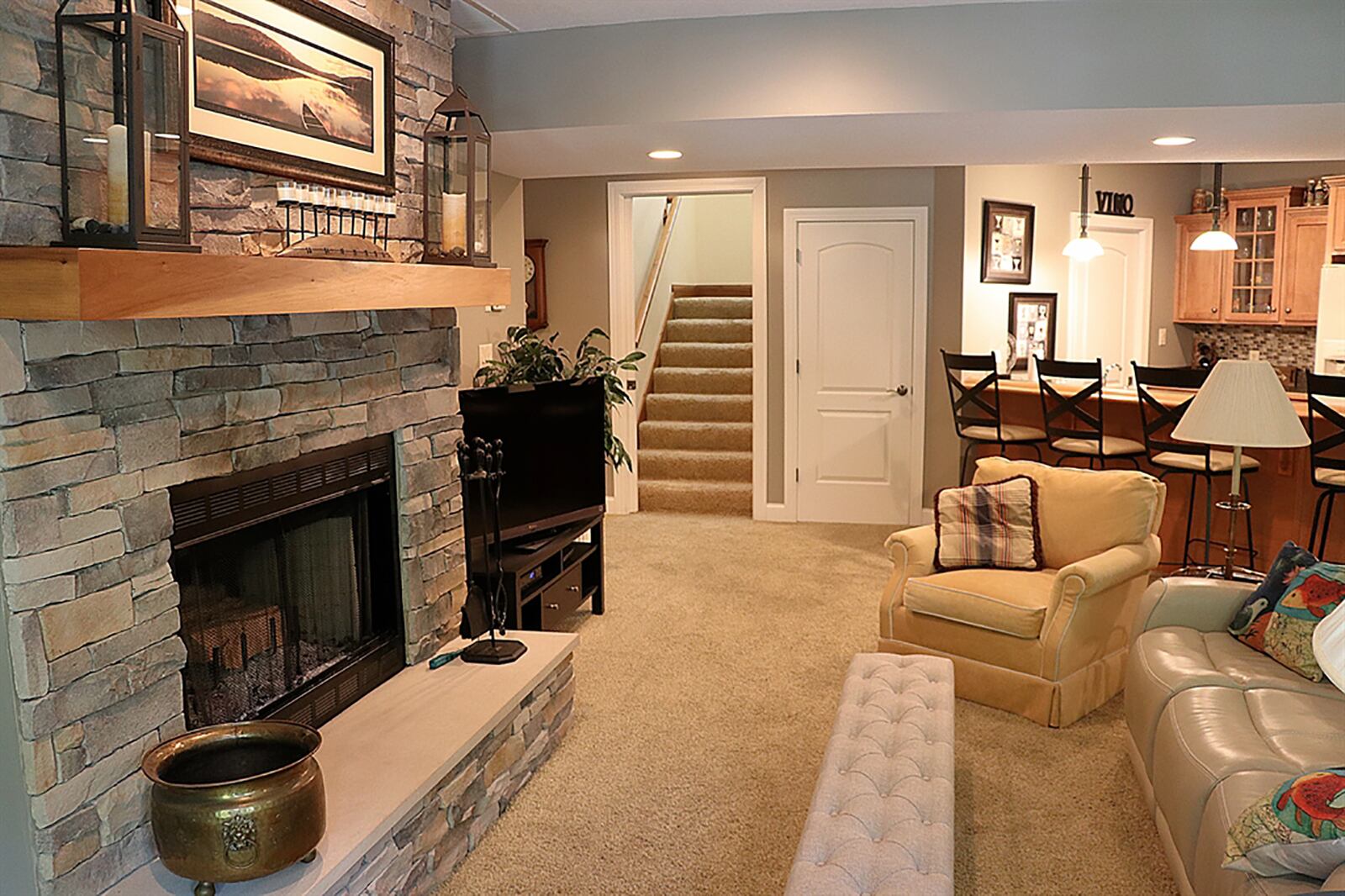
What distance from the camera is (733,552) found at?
632 centimetres

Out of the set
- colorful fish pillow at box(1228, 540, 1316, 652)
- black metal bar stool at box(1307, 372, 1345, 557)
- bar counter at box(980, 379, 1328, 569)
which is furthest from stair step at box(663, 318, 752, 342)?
colorful fish pillow at box(1228, 540, 1316, 652)

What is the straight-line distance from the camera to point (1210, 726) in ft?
8.98

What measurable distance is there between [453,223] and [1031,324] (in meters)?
5.35

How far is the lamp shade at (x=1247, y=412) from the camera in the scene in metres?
3.81

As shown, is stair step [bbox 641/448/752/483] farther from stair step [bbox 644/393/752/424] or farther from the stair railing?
the stair railing

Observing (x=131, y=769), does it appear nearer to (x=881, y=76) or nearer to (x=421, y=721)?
(x=421, y=721)

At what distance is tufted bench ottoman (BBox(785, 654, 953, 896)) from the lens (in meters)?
2.15

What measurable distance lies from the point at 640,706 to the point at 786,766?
2.33 feet

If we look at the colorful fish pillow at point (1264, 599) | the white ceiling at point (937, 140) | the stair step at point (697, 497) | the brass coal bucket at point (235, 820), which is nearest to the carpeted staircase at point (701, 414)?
the stair step at point (697, 497)

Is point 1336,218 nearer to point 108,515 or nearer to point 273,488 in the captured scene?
point 273,488

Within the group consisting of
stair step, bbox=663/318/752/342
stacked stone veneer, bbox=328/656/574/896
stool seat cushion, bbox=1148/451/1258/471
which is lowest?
stacked stone veneer, bbox=328/656/574/896

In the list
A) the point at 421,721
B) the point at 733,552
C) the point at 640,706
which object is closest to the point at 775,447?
the point at 733,552

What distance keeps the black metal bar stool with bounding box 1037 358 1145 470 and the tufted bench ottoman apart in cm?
272

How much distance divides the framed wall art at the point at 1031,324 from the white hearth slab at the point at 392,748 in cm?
490
